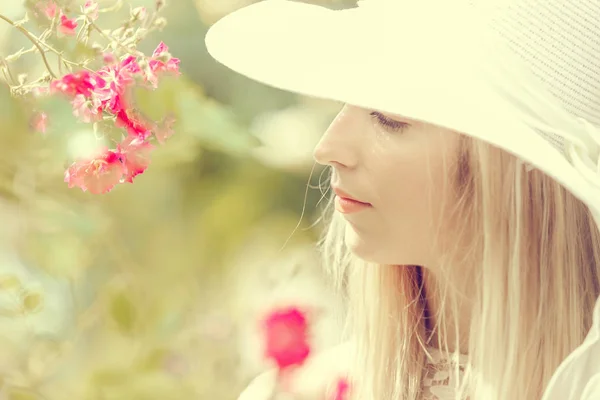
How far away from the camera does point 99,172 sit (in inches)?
28.3

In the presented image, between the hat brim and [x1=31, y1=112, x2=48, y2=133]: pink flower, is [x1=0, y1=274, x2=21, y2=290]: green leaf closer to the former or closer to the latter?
[x1=31, y1=112, x2=48, y2=133]: pink flower

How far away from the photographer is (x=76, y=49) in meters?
0.72

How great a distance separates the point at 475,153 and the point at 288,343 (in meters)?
0.33

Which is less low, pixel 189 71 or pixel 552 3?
pixel 552 3

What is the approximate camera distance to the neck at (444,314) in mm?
808

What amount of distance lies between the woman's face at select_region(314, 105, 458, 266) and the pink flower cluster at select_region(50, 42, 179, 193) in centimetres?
16

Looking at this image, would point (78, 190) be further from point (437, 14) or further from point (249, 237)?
point (437, 14)

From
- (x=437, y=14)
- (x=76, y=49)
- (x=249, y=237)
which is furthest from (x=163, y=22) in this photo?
(x=249, y=237)

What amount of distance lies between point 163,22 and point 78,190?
13.2 inches

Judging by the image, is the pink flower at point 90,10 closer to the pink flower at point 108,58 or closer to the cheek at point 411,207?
the pink flower at point 108,58

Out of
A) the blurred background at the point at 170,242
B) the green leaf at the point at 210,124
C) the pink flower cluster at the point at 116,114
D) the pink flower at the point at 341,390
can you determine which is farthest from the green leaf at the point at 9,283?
the pink flower at the point at 341,390

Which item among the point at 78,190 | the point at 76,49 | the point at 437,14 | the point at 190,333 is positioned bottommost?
the point at 190,333

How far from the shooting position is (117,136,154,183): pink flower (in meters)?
0.72

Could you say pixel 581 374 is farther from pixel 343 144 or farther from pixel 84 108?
pixel 84 108
